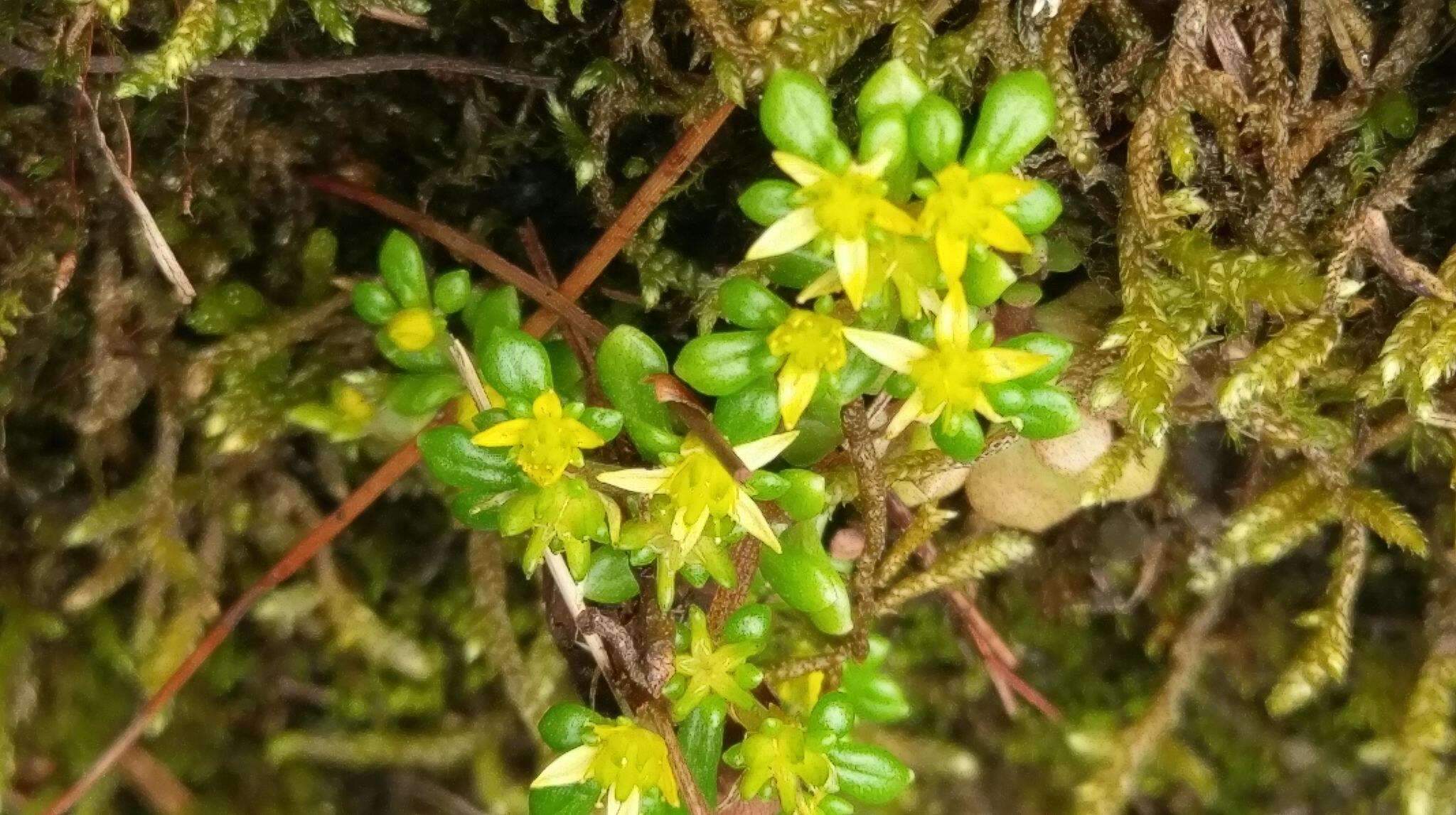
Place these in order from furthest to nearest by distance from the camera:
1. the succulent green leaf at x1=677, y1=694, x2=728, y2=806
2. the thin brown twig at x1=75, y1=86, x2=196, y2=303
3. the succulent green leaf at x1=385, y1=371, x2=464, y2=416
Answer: the succulent green leaf at x1=385, y1=371, x2=464, y2=416, the thin brown twig at x1=75, y1=86, x2=196, y2=303, the succulent green leaf at x1=677, y1=694, x2=728, y2=806

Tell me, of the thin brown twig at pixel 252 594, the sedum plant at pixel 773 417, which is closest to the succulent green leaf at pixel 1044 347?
the sedum plant at pixel 773 417

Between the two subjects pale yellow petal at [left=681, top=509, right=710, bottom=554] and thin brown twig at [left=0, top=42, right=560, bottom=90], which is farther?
thin brown twig at [left=0, top=42, right=560, bottom=90]

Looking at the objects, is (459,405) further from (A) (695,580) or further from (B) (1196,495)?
(B) (1196,495)

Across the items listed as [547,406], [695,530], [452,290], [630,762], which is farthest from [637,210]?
[630,762]

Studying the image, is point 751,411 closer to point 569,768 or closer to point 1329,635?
point 569,768

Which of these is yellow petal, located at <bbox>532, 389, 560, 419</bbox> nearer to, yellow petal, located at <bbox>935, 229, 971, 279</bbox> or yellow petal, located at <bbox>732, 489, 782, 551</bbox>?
yellow petal, located at <bbox>732, 489, 782, 551</bbox>

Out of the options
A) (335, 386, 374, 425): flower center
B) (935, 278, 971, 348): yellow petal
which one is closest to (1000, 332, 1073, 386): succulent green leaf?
(935, 278, 971, 348): yellow petal
